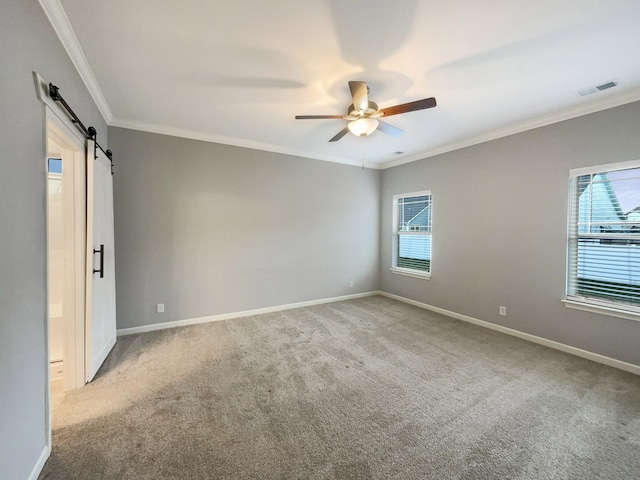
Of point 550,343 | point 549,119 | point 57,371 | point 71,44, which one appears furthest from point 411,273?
point 71,44

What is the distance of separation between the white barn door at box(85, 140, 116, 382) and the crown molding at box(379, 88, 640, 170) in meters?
4.50

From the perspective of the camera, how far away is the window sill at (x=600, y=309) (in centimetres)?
255

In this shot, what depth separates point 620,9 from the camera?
1.61 m

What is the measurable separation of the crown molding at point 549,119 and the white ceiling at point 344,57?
14 millimetres

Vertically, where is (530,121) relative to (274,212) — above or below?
above

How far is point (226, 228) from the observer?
3.91m

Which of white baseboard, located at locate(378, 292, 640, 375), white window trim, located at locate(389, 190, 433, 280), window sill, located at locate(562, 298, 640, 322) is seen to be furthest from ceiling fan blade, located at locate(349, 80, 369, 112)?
white baseboard, located at locate(378, 292, 640, 375)

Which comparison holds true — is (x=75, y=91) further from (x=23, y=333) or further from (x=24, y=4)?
(x=23, y=333)

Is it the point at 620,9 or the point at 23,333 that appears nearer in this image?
the point at 23,333

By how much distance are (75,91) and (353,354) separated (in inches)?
138

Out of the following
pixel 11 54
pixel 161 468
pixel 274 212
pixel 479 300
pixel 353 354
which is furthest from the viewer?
pixel 274 212

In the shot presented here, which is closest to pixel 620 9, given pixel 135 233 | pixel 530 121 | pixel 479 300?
pixel 530 121

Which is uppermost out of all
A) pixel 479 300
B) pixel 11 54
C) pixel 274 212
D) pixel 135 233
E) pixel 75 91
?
pixel 75 91

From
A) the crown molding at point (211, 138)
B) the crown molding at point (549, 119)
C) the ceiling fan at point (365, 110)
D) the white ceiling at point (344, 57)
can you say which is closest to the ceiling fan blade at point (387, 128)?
the ceiling fan at point (365, 110)
